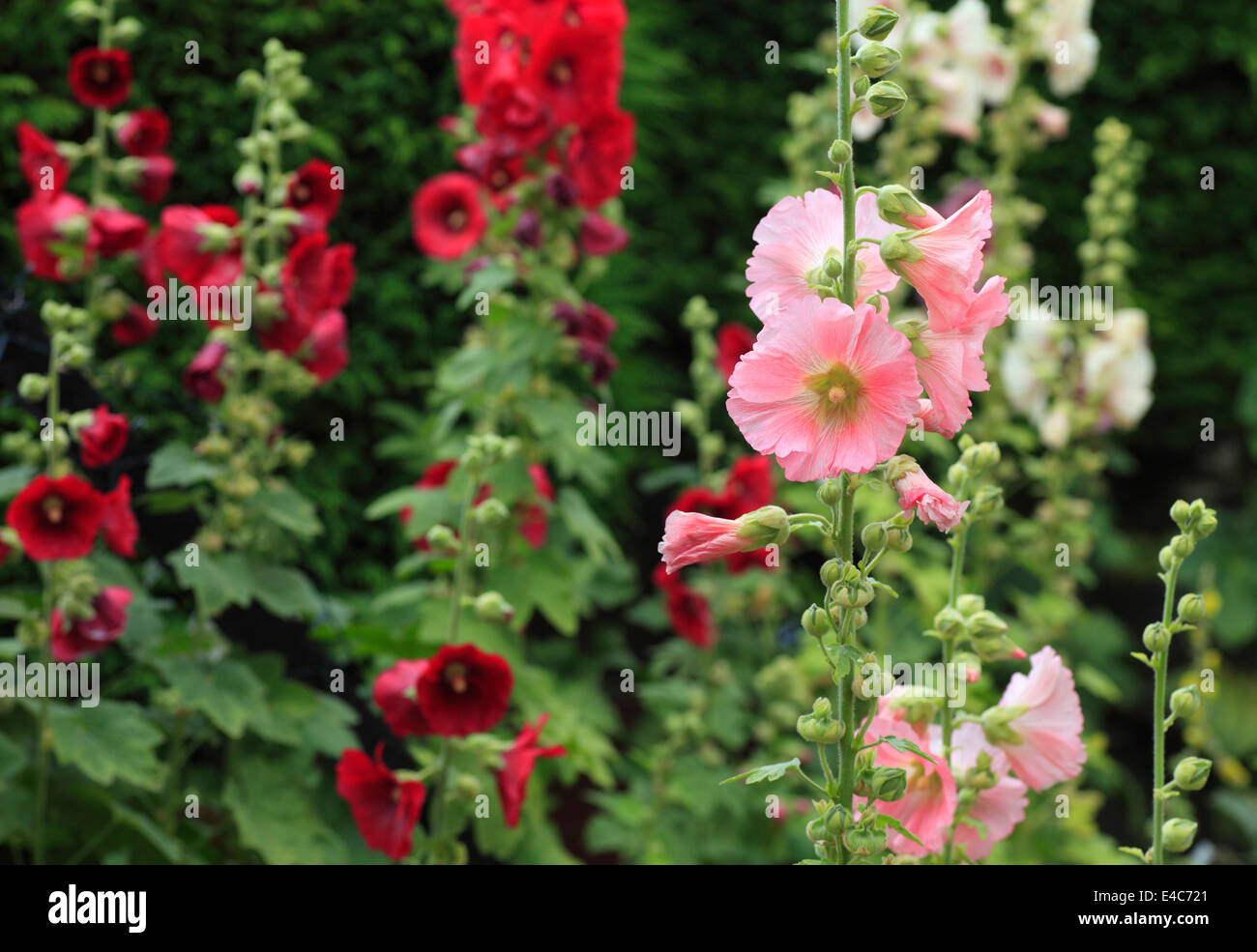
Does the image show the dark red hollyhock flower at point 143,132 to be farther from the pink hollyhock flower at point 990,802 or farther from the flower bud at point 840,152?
the pink hollyhock flower at point 990,802

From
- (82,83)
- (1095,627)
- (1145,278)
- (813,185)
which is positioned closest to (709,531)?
(82,83)

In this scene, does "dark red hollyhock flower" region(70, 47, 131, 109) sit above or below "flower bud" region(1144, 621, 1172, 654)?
above

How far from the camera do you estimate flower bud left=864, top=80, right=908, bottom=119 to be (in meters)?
1.00

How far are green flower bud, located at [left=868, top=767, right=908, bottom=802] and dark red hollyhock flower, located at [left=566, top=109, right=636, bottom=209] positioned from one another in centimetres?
141

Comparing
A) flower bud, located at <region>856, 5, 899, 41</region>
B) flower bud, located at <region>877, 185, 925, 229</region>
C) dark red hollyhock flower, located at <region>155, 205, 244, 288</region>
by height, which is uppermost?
dark red hollyhock flower, located at <region>155, 205, 244, 288</region>

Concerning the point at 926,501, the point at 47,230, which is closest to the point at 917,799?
the point at 926,501

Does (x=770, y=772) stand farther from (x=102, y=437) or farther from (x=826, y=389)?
(x=102, y=437)

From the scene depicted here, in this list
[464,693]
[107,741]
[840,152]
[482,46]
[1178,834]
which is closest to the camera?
[840,152]

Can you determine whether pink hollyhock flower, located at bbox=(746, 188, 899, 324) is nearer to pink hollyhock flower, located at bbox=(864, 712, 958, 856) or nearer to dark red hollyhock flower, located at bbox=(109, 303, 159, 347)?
pink hollyhock flower, located at bbox=(864, 712, 958, 856)

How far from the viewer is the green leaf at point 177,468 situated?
1.83m

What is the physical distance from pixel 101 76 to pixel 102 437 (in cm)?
70

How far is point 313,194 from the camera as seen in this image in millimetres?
2008

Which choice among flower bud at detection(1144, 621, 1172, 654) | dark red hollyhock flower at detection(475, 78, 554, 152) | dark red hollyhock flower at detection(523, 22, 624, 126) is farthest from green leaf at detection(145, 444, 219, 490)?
flower bud at detection(1144, 621, 1172, 654)

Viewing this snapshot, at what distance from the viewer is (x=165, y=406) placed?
2.81 meters
